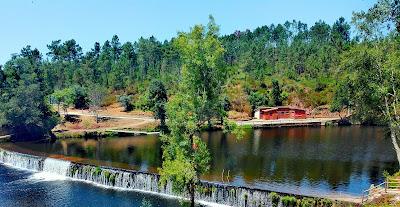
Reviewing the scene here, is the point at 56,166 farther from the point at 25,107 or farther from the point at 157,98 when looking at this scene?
the point at 157,98

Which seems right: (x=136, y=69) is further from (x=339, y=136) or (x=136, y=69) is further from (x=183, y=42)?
(x=183, y=42)

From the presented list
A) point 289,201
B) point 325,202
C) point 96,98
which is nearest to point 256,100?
point 96,98

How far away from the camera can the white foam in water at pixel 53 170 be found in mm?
58875

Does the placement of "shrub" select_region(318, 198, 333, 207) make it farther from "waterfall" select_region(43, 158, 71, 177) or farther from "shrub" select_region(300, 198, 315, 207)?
"waterfall" select_region(43, 158, 71, 177)

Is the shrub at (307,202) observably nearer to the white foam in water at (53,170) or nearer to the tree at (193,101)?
the tree at (193,101)

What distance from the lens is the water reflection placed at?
50.8 metres

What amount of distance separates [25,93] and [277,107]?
6052cm

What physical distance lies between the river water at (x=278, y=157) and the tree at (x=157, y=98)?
5.57 m

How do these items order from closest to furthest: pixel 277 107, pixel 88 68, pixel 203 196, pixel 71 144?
pixel 203 196
pixel 71 144
pixel 277 107
pixel 88 68

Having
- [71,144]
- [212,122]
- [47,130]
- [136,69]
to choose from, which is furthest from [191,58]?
[136,69]

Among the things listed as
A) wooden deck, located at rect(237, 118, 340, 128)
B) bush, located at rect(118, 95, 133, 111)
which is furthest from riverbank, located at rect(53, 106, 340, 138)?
bush, located at rect(118, 95, 133, 111)

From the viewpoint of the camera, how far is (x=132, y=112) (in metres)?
118

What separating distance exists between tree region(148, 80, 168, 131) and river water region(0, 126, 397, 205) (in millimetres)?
5570

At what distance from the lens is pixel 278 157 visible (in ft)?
213
